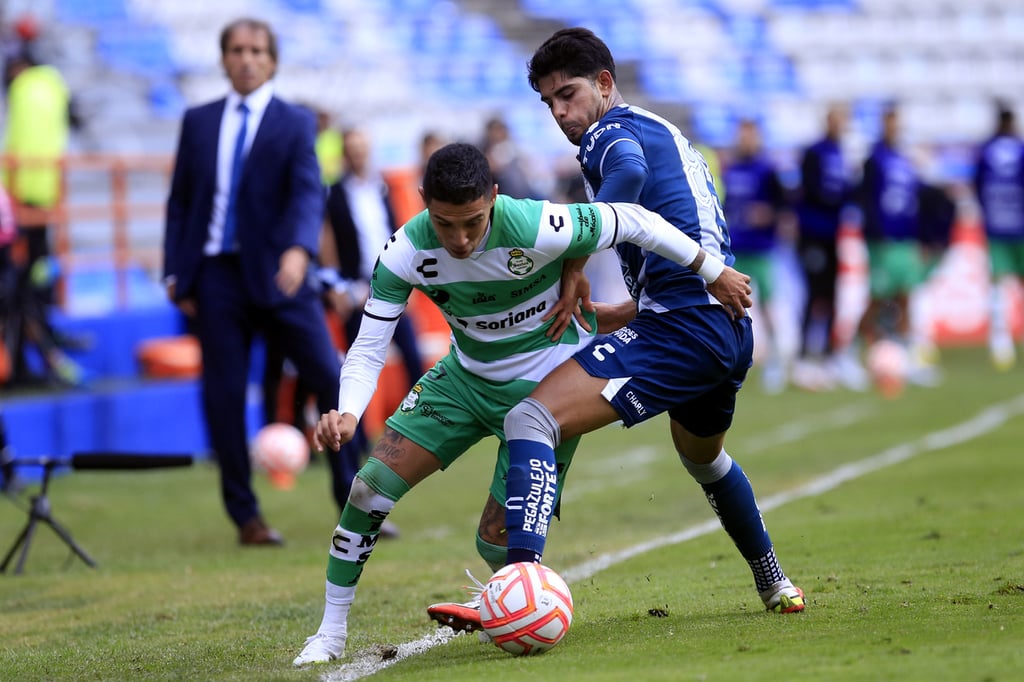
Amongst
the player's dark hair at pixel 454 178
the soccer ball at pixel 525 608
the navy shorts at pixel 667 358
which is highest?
the player's dark hair at pixel 454 178

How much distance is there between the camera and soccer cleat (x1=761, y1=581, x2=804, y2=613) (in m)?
5.18

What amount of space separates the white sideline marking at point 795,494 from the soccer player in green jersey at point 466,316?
0.69 ft

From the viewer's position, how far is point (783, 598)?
5.20 meters

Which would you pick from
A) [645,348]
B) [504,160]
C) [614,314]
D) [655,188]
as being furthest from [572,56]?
[504,160]

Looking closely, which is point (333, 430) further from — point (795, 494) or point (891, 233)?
point (891, 233)

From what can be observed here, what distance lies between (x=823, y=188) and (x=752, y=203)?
0.90m

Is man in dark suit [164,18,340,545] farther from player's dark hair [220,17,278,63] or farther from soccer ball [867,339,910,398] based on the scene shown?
soccer ball [867,339,910,398]

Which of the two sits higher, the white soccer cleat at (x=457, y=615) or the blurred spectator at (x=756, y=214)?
the white soccer cleat at (x=457, y=615)

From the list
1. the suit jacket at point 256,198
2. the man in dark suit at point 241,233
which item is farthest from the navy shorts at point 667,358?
the suit jacket at point 256,198

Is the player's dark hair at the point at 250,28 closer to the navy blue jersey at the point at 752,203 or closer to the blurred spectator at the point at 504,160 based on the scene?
the blurred spectator at the point at 504,160

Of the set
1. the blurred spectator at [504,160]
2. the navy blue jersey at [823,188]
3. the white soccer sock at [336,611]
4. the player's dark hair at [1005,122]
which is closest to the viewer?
the white soccer sock at [336,611]

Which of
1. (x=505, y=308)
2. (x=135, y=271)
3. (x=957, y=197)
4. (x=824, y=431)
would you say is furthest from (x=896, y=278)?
(x=505, y=308)

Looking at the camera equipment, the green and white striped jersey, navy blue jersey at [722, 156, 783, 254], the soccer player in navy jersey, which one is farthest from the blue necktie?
navy blue jersey at [722, 156, 783, 254]

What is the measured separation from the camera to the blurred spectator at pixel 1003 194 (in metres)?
17.6
